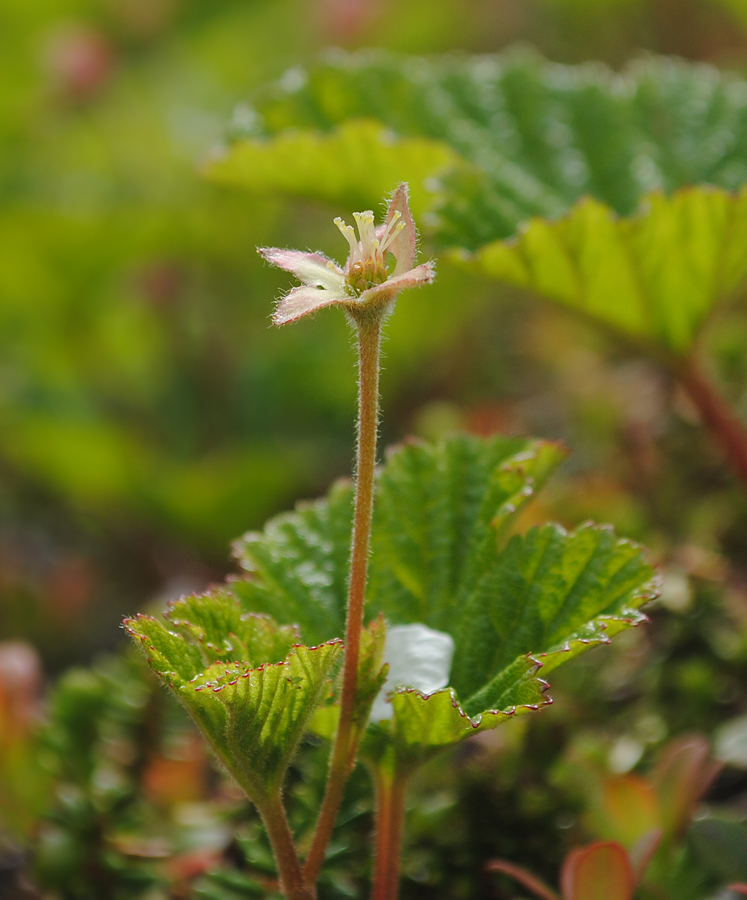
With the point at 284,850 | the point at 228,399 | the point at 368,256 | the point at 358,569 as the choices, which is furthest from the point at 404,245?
the point at 228,399

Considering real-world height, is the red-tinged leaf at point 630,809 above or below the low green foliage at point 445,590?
below

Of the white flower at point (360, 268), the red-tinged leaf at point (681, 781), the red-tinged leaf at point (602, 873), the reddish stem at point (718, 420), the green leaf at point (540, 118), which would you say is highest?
the green leaf at point (540, 118)

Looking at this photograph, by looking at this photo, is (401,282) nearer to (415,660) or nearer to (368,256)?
(368,256)

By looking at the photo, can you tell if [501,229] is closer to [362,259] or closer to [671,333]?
[671,333]

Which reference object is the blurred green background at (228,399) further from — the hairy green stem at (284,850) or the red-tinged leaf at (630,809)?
the hairy green stem at (284,850)

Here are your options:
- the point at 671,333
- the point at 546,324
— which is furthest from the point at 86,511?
the point at 671,333

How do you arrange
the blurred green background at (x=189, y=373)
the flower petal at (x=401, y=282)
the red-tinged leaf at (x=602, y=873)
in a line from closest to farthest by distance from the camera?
the flower petal at (x=401, y=282), the red-tinged leaf at (x=602, y=873), the blurred green background at (x=189, y=373)

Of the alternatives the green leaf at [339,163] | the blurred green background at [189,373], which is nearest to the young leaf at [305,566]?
the green leaf at [339,163]
